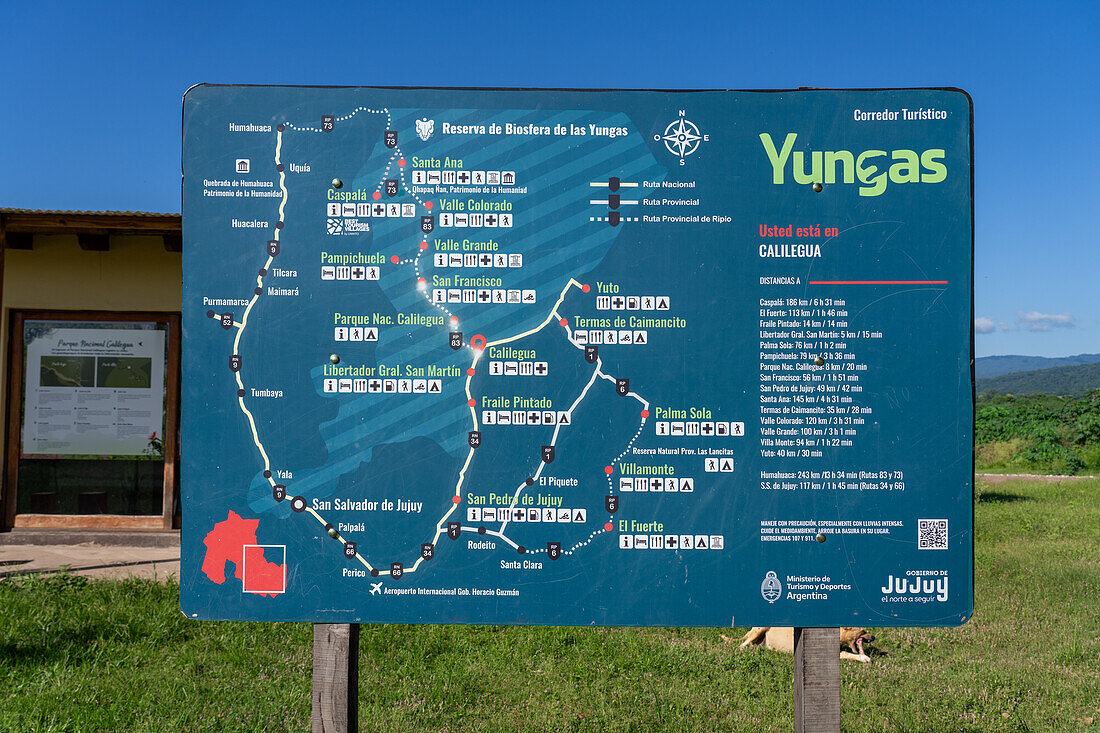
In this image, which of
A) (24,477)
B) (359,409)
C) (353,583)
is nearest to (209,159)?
(359,409)

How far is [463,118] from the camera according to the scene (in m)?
2.98

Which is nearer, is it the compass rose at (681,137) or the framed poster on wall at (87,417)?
the compass rose at (681,137)

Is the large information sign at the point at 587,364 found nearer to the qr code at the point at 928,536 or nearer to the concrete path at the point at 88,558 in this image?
the qr code at the point at 928,536

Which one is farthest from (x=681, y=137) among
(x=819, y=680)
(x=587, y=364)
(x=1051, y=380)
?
(x=1051, y=380)

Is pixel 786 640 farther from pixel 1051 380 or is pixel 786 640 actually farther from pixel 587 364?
pixel 1051 380

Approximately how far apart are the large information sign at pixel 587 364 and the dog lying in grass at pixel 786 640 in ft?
11.9

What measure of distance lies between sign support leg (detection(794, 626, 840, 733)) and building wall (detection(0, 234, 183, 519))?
915 centimetres

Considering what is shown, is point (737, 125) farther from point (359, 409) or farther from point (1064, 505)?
point (1064, 505)

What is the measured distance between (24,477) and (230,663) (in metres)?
6.34

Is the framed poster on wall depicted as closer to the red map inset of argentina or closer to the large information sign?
the red map inset of argentina

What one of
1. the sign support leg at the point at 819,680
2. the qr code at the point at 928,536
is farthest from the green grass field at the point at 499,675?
the qr code at the point at 928,536

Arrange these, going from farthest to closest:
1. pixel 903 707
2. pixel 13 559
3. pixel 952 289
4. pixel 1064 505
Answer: pixel 1064 505, pixel 13 559, pixel 903 707, pixel 952 289

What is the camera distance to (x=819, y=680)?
2957mm

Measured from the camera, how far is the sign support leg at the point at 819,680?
2943 millimetres
